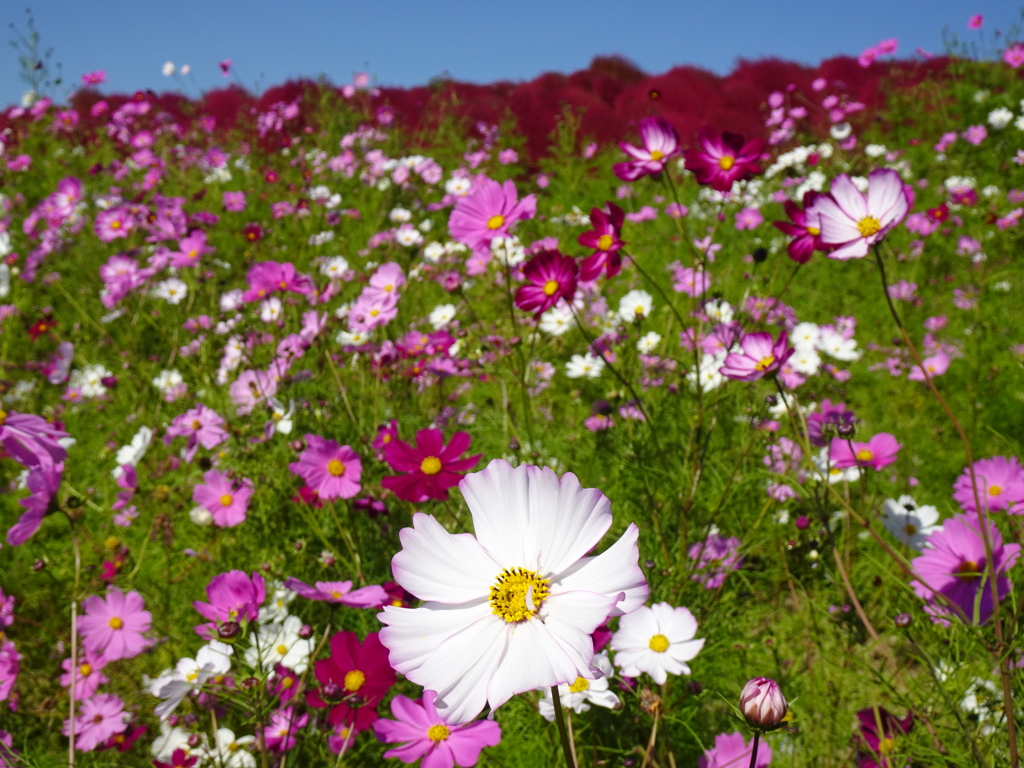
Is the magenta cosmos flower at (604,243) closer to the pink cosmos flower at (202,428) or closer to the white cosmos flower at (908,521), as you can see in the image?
the white cosmos flower at (908,521)

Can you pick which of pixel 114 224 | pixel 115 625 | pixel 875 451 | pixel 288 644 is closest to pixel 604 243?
pixel 875 451

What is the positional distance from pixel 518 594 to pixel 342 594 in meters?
0.57

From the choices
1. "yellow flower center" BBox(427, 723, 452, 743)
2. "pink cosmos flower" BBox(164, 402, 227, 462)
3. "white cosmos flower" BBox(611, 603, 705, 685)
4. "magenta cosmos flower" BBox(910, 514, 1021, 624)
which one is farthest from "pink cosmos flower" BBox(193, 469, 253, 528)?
"magenta cosmos flower" BBox(910, 514, 1021, 624)

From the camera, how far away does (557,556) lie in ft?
1.64

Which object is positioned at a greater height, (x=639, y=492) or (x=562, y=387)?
(x=562, y=387)

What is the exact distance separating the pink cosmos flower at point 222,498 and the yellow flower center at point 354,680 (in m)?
0.64

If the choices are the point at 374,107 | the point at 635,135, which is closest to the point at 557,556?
the point at 635,135

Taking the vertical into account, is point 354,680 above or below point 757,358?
below

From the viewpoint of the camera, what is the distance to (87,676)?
111 centimetres

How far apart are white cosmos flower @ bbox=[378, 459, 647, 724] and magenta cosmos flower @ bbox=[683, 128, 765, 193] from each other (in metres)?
0.79

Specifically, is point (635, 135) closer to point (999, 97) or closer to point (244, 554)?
point (999, 97)

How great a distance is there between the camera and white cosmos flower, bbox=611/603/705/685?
890mm

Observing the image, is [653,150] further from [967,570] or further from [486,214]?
[967,570]

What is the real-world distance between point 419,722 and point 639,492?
0.82 m
